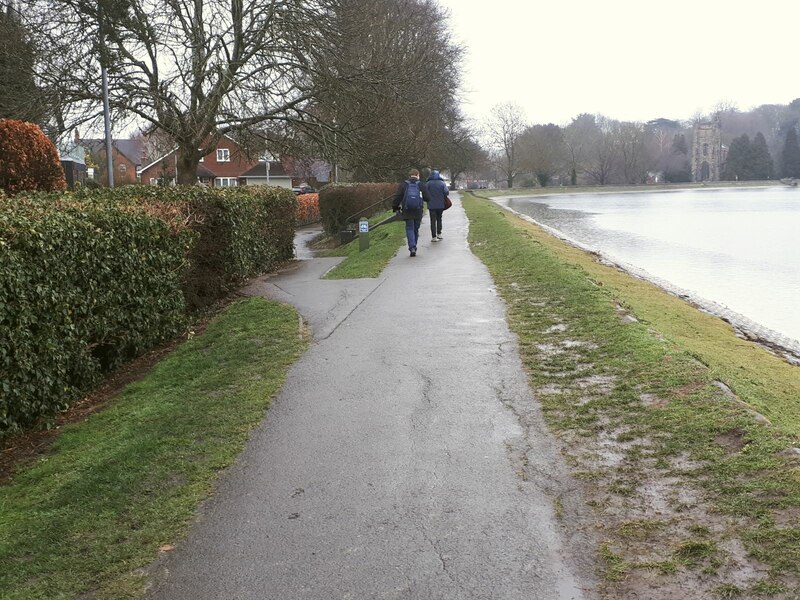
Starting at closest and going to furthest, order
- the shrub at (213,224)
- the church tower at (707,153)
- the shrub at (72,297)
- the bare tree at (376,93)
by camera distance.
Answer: the shrub at (72,297) → the shrub at (213,224) → the bare tree at (376,93) → the church tower at (707,153)

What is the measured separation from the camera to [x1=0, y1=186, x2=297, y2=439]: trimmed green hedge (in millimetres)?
5695

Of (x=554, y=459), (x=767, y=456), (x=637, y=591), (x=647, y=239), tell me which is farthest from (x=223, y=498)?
Result: (x=647, y=239)

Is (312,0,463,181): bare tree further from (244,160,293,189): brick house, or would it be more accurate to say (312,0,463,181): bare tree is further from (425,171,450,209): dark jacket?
(244,160,293,189): brick house

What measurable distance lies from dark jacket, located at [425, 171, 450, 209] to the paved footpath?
381 inches

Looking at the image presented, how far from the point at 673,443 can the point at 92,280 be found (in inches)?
218

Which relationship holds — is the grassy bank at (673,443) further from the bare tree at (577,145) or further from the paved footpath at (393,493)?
the bare tree at (577,145)

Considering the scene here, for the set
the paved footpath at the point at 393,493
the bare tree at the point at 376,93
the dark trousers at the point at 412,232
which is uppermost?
the bare tree at the point at 376,93

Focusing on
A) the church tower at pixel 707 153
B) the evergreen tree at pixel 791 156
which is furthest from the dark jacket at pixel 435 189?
the church tower at pixel 707 153

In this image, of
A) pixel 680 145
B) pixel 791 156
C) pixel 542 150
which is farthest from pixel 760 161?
pixel 542 150

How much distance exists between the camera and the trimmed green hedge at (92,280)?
5695mm

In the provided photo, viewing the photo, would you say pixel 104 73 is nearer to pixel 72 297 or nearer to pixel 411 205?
pixel 411 205

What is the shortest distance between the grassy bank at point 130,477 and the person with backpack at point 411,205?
7.99 m

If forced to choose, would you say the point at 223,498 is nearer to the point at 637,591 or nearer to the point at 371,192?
the point at 637,591

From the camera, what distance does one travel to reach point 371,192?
2886 cm
